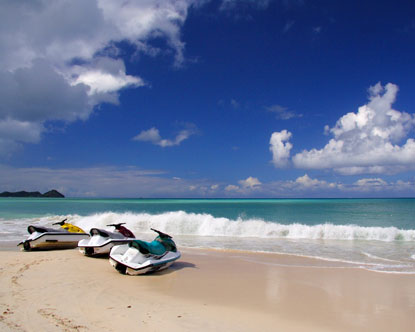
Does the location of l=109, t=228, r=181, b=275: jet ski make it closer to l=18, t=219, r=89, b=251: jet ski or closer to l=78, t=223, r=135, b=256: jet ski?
l=78, t=223, r=135, b=256: jet ski

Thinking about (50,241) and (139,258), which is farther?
(50,241)

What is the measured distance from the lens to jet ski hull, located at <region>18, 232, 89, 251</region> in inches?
521

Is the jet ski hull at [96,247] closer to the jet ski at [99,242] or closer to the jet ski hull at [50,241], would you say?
the jet ski at [99,242]

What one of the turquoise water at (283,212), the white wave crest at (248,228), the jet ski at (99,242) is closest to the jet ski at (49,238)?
the jet ski at (99,242)

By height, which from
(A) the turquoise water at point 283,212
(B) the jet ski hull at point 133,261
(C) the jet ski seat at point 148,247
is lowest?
(A) the turquoise water at point 283,212

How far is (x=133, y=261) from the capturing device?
905 cm

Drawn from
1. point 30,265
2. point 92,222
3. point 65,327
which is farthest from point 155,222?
point 65,327

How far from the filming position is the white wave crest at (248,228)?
69.9 feet

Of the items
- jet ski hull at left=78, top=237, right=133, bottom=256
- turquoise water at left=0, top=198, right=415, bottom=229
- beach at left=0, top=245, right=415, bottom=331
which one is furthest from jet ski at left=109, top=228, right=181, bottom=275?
turquoise water at left=0, top=198, right=415, bottom=229

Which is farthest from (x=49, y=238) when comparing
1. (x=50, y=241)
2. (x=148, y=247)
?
(x=148, y=247)

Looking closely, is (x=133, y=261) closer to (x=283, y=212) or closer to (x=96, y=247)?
(x=96, y=247)

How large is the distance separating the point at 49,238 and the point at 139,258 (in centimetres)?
667

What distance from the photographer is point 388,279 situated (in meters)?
9.60

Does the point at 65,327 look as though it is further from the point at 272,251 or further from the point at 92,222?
the point at 92,222
